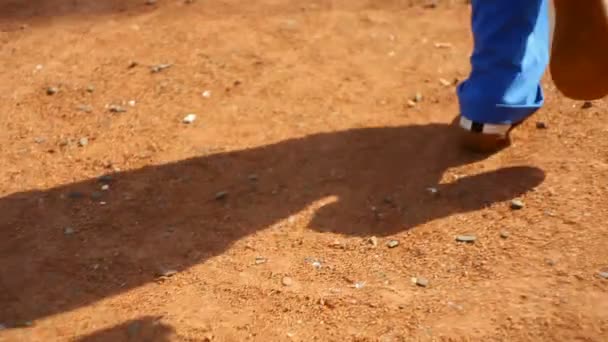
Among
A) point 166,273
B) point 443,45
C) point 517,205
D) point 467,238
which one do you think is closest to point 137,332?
point 166,273

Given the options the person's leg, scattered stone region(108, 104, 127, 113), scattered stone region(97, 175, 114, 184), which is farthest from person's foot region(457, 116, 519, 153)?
scattered stone region(108, 104, 127, 113)

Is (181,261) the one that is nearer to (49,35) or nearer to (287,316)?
(287,316)

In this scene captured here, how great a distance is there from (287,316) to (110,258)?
0.57 meters

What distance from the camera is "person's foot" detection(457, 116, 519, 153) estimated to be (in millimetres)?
2650

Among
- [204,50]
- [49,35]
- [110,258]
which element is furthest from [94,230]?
[49,35]

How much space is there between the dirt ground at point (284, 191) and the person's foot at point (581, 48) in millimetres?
367

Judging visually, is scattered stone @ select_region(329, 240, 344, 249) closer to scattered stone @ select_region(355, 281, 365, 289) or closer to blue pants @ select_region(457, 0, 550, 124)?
scattered stone @ select_region(355, 281, 365, 289)

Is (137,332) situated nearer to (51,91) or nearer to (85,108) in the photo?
(85,108)

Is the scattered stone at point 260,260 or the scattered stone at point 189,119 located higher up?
the scattered stone at point 189,119

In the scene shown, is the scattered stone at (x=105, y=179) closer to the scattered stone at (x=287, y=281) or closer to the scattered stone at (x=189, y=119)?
the scattered stone at (x=189, y=119)

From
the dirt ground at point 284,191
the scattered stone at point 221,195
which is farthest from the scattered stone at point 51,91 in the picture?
the scattered stone at point 221,195

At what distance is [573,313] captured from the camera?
203 centimetres

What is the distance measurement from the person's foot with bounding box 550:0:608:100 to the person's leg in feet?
1.04

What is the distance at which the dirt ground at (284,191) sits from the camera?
2152 mm
